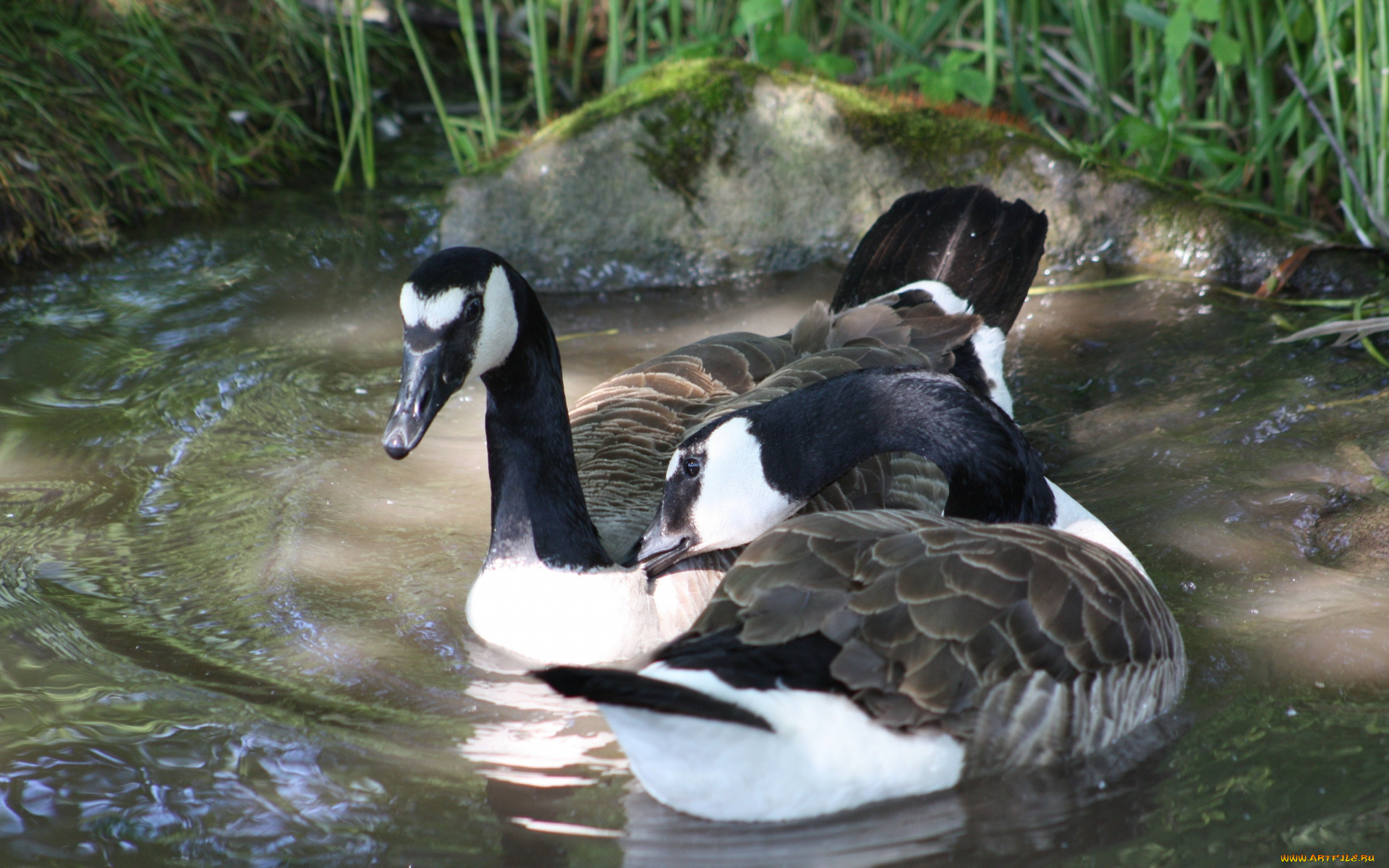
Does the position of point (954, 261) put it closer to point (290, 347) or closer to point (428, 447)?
point (428, 447)

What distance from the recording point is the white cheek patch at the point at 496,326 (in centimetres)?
356

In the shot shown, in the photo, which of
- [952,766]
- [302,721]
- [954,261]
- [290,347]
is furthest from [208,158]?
[952,766]

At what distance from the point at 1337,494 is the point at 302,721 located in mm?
3530

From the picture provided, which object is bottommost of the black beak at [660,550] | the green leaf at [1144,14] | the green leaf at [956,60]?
the black beak at [660,550]

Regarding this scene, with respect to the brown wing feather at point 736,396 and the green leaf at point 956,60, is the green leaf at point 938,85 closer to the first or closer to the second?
the green leaf at point 956,60

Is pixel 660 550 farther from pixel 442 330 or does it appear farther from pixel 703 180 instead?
pixel 703 180

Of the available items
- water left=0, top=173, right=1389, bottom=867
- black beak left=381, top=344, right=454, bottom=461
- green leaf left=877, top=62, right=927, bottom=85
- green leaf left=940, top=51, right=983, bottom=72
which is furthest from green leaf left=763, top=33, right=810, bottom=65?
black beak left=381, top=344, right=454, bottom=461

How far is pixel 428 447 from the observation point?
207 inches

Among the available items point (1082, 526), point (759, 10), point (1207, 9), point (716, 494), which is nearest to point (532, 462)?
point (716, 494)

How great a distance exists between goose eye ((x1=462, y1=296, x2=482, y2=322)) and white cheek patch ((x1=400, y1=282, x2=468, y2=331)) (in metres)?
0.03

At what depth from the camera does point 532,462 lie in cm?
378

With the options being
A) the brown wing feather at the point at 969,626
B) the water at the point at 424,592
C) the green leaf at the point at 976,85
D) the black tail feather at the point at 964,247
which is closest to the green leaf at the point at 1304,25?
the water at the point at 424,592

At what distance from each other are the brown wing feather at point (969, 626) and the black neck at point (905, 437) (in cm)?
45

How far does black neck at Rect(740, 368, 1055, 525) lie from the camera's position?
12.0ft
